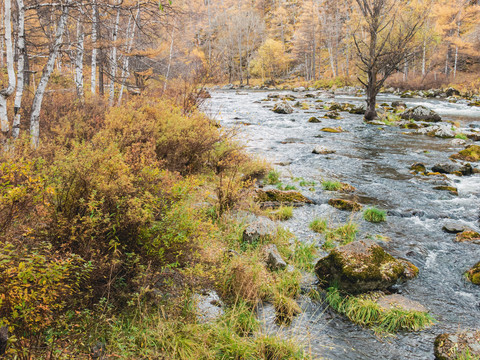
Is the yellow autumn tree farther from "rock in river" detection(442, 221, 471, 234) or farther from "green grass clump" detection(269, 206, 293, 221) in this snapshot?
"rock in river" detection(442, 221, 471, 234)

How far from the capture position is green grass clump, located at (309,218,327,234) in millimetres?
6156

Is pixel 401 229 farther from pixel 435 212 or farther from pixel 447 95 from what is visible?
pixel 447 95

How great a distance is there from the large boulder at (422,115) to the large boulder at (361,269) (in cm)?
1636

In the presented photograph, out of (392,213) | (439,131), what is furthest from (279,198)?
(439,131)

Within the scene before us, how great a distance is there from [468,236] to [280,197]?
3.89m

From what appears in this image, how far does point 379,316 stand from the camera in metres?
3.89

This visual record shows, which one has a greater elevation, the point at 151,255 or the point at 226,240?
the point at 151,255

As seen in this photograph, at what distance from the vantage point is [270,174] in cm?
888

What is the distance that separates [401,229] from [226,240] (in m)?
3.87

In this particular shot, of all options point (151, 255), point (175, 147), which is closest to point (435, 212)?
point (175, 147)

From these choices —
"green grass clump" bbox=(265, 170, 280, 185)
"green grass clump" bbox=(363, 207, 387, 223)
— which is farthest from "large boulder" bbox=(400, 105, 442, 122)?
"green grass clump" bbox=(363, 207, 387, 223)

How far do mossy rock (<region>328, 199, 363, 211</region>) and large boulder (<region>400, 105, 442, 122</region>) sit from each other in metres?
14.2

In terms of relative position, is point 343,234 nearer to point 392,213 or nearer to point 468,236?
point 392,213

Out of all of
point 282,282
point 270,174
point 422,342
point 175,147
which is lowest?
point 422,342
